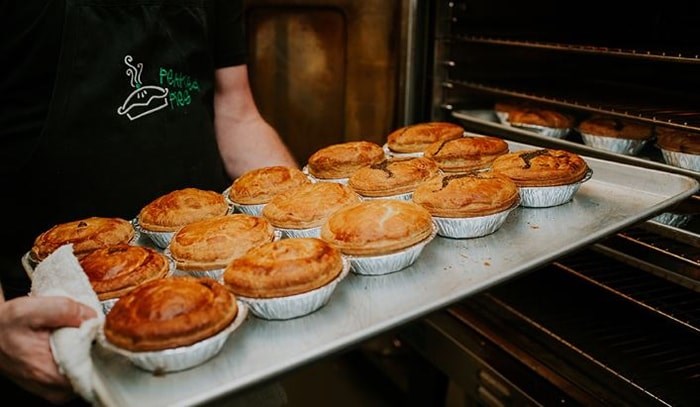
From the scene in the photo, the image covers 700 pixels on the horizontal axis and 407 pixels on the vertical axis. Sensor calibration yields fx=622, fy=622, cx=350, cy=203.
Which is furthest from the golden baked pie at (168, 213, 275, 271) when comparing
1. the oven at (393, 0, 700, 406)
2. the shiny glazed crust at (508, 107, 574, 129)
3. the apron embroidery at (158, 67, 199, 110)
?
the shiny glazed crust at (508, 107, 574, 129)

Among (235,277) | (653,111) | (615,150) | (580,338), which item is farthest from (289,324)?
(653,111)

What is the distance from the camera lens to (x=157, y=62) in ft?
7.21

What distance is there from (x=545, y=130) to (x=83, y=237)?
1.95 meters

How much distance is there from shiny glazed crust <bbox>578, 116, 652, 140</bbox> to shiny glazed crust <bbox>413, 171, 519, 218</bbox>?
2.63 ft

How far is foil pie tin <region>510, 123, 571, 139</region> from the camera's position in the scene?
2.76 m

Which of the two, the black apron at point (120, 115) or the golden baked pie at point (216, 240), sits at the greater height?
the black apron at point (120, 115)

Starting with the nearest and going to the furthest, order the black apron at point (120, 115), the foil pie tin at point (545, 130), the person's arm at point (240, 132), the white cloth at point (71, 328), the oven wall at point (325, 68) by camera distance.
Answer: the white cloth at point (71, 328)
the black apron at point (120, 115)
the person's arm at point (240, 132)
the foil pie tin at point (545, 130)
the oven wall at point (325, 68)

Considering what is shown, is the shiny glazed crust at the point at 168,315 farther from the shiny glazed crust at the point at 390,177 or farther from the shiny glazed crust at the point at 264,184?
the shiny glazed crust at the point at 390,177

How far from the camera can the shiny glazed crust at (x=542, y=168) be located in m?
2.02

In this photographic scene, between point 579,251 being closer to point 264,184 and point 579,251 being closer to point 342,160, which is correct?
point 342,160

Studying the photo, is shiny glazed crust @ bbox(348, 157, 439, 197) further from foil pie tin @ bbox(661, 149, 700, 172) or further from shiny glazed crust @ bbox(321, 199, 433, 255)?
foil pie tin @ bbox(661, 149, 700, 172)

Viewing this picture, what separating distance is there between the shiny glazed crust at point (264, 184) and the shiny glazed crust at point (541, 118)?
1.16 m

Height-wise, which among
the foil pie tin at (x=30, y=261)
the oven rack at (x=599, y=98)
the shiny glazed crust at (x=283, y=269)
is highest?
the oven rack at (x=599, y=98)

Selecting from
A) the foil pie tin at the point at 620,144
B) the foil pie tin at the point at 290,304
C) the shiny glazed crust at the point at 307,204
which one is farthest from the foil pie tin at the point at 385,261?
the foil pie tin at the point at 620,144
